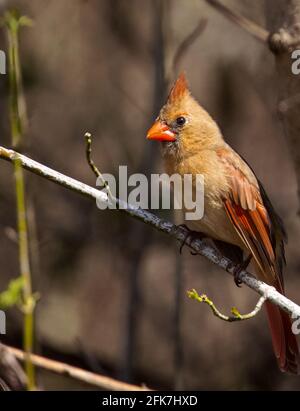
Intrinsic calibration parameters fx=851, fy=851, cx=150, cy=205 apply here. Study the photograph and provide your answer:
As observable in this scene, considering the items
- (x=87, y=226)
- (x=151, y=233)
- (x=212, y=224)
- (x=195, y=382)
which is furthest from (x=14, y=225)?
(x=212, y=224)

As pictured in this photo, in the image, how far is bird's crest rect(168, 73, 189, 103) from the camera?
4.02 meters

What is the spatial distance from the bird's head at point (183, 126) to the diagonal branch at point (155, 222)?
53 centimetres

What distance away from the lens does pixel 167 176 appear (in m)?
4.06

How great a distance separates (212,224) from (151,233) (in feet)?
6.93

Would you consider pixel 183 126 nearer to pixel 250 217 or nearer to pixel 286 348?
pixel 250 217

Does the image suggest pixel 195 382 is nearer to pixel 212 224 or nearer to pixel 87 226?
pixel 87 226

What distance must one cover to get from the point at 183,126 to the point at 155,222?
860 mm

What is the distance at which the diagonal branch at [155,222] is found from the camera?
3.17 meters

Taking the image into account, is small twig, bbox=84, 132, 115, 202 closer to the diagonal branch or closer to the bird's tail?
the diagonal branch

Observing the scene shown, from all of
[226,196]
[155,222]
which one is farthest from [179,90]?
[155,222]

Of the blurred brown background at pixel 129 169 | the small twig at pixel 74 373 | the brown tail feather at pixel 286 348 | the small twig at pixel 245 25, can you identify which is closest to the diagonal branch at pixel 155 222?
the brown tail feather at pixel 286 348

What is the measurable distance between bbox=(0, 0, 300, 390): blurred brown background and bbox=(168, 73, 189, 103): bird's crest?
5.75 feet

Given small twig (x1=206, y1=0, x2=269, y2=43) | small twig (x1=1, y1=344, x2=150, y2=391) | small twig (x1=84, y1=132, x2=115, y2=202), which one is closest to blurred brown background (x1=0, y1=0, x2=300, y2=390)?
small twig (x1=206, y1=0, x2=269, y2=43)

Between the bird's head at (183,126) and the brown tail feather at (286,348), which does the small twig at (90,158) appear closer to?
the bird's head at (183,126)
